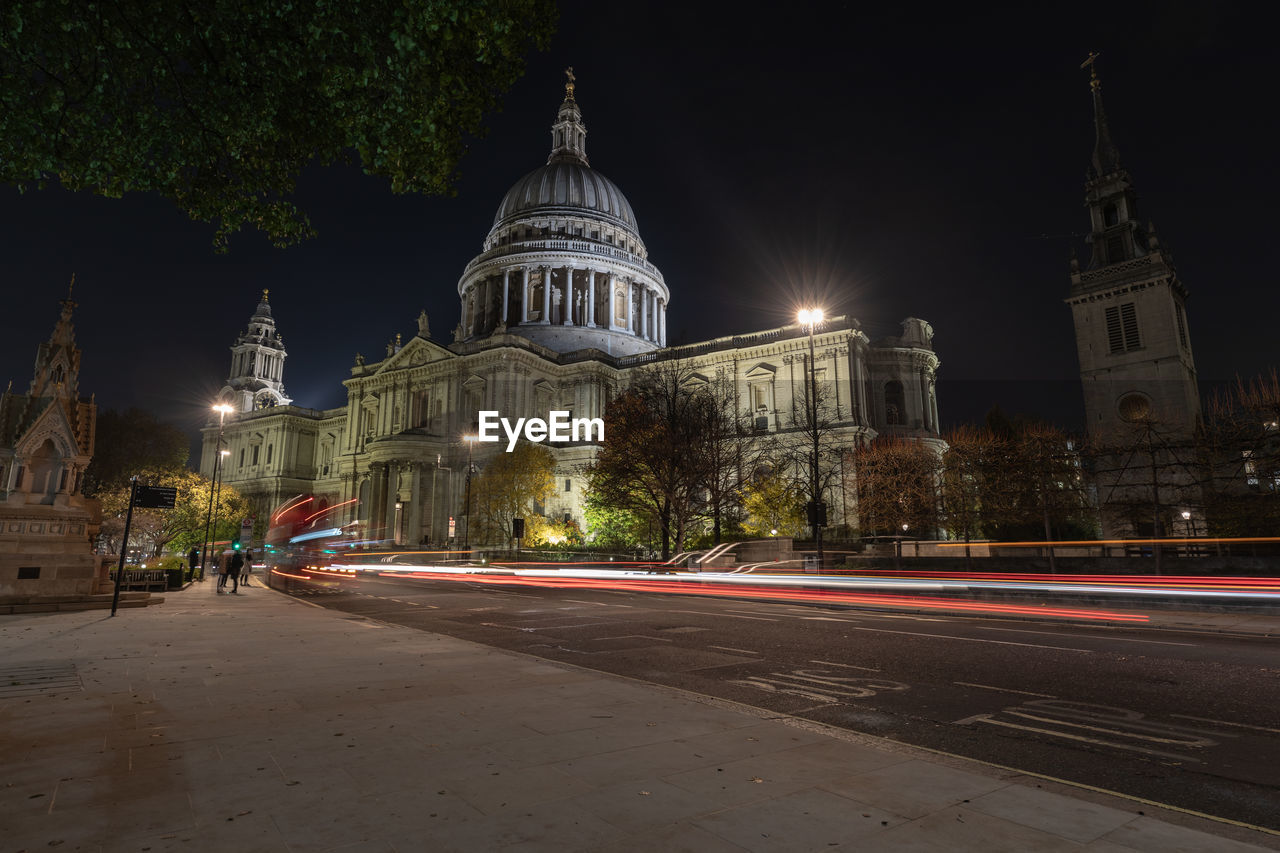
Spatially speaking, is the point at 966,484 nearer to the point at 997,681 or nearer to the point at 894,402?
the point at 997,681

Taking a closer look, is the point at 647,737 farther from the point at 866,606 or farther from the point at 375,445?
the point at 375,445

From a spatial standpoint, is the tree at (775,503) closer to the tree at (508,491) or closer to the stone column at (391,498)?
the tree at (508,491)

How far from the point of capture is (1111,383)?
55.9m

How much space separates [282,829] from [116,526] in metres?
72.9

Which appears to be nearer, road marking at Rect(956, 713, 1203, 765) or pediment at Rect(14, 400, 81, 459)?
road marking at Rect(956, 713, 1203, 765)

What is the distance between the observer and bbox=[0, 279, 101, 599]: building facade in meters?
16.5

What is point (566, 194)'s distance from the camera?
96.1m

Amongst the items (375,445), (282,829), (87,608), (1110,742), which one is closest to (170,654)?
(282,829)

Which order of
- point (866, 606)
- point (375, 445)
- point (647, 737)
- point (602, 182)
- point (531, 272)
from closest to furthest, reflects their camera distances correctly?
1. point (647, 737)
2. point (866, 606)
3. point (375, 445)
4. point (531, 272)
5. point (602, 182)

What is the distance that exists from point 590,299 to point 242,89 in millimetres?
79068

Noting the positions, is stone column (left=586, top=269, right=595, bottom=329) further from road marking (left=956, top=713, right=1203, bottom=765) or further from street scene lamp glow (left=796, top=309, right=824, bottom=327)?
road marking (left=956, top=713, right=1203, bottom=765)

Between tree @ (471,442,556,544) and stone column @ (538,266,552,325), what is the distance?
32827mm

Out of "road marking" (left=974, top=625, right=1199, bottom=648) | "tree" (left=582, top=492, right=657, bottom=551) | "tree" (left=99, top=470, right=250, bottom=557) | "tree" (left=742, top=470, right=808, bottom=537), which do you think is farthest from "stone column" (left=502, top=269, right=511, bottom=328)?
"road marking" (left=974, top=625, right=1199, bottom=648)

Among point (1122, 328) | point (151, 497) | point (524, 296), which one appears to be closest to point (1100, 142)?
point (1122, 328)
